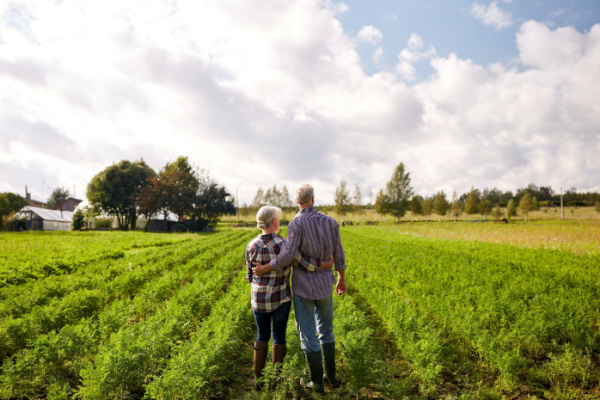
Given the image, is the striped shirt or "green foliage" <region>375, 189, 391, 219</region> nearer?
the striped shirt

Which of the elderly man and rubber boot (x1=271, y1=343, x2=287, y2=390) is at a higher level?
the elderly man

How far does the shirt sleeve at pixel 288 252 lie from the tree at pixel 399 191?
169 feet

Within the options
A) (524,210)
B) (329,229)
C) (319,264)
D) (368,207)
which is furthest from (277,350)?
(368,207)

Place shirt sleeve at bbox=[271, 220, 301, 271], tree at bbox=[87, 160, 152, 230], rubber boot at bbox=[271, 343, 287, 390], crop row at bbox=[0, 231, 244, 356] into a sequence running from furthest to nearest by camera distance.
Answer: tree at bbox=[87, 160, 152, 230], crop row at bbox=[0, 231, 244, 356], rubber boot at bbox=[271, 343, 287, 390], shirt sleeve at bbox=[271, 220, 301, 271]

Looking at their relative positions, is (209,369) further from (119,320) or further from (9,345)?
(9,345)

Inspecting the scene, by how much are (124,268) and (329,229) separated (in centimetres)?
1073

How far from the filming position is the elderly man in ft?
11.4

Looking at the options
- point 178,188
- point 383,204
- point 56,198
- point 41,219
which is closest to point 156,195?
point 178,188

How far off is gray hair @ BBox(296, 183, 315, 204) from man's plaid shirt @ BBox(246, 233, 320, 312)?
548 mm

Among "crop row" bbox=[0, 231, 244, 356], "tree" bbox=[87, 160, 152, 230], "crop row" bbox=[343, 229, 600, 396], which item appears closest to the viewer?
"crop row" bbox=[343, 229, 600, 396]

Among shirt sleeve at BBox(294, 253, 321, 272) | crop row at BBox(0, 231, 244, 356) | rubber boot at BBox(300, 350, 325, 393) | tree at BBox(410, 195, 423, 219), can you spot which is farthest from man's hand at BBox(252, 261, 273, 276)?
tree at BBox(410, 195, 423, 219)

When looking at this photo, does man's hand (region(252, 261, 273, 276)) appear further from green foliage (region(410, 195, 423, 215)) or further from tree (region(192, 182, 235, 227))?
green foliage (region(410, 195, 423, 215))

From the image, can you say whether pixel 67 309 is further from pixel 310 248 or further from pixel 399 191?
pixel 399 191

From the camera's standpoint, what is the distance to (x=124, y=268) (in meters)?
11.5
